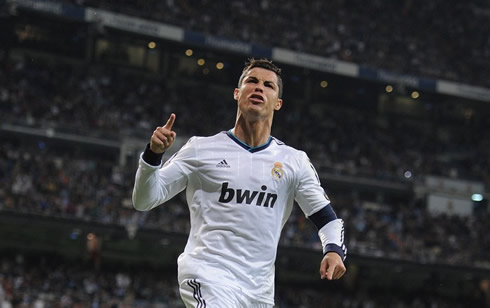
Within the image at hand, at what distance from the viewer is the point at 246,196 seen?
221 inches

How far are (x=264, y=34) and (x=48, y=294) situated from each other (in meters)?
18.5

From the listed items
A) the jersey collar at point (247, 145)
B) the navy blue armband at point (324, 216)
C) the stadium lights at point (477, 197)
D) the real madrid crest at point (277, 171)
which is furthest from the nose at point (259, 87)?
the stadium lights at point (477, 197)

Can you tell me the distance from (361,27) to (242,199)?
1535 inches

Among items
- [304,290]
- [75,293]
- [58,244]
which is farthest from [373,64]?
[75,293]

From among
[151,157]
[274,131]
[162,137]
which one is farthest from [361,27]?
[162,137]

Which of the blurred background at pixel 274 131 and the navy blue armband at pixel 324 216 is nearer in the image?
the navy blue armband at pixel 324 216

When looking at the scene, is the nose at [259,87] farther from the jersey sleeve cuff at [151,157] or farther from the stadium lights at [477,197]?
the stadium lights at [477,197]

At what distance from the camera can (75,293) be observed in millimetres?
27234

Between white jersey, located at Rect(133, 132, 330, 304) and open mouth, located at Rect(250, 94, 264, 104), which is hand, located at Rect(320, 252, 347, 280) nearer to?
white jersey, located at Rect(133, 132, 330, 304)

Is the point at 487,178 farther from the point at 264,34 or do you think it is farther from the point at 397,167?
the point at 264,34

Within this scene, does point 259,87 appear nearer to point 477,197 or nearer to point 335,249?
point 335,249

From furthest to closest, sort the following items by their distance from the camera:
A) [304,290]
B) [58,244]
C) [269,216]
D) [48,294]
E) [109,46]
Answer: [109,46]
[304,290]
[58,244]
[48,294]
[269,216]

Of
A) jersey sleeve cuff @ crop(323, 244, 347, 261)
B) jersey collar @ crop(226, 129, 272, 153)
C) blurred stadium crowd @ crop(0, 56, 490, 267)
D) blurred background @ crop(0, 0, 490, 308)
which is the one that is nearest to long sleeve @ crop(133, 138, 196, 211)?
jersey collar @ crop(226, 129, 272, 153)

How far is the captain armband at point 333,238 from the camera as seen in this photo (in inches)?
217
